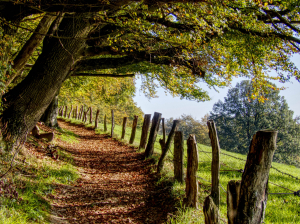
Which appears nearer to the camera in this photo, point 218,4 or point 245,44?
point 218,4

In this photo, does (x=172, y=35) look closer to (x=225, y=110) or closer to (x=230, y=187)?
(x=230, y=187)

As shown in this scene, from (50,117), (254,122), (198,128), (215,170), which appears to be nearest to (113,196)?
(215,170)

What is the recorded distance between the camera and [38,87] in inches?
213

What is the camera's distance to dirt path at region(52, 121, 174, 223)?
4.39m

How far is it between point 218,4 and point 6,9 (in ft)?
16.3

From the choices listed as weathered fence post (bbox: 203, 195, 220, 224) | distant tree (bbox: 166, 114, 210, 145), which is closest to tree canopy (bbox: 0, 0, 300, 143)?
weathered fence post (bbox: 203, 195, 220, 224)

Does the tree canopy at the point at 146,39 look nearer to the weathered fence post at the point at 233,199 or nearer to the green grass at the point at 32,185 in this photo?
the green grass at the point at 32,185

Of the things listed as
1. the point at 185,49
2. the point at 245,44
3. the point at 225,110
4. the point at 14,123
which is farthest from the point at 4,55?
the point at 225,110

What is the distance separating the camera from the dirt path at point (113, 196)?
4.39 meters

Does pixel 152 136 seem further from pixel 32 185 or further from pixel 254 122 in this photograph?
pixel 254 122

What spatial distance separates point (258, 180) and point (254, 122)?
44193 mm

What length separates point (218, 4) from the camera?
475 centimetres

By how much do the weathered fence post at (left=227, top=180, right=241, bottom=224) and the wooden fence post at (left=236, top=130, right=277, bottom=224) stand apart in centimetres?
10

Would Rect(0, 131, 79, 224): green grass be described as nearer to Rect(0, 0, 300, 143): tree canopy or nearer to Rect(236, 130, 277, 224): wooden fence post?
Rect(0, 0, 300, 143): tree canopy
